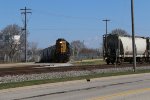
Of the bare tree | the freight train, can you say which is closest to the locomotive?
the freight train

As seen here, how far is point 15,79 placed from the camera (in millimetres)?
27359

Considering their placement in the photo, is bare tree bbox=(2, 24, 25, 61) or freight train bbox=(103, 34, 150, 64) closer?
freight train bbox=(103, 34, 150, 64)

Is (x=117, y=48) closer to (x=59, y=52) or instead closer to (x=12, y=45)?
(x=59, y=52)

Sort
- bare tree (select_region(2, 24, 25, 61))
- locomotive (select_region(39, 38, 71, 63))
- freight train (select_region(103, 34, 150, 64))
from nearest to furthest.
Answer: freight train (select_region(103, 34, 150, 64)) < locomotive (select_region(39, 38, 71, 63)) < bare tree (select_region(2, 24, 25, 61))

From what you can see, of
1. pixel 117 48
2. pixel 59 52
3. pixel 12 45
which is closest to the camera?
pixel 117 48

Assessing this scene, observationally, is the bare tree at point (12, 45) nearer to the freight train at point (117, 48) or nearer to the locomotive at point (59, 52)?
the locomotive at point (59, 52)

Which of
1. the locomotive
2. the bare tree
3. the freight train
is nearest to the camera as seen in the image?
the freight train

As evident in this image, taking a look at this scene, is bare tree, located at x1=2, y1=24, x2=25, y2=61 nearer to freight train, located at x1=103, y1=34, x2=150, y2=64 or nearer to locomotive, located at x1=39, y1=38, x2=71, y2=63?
locomotive, located at x1=39, y1=38, x2=71, y2=63

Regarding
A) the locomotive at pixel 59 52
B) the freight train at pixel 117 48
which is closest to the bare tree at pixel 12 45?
the locomotive at pixel 59 52

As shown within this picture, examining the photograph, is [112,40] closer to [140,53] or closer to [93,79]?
[140,53]

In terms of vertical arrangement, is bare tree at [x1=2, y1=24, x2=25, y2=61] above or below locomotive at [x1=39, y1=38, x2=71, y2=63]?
above

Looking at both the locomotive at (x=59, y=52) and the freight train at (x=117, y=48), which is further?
the locomotive at (x=59, y=52)

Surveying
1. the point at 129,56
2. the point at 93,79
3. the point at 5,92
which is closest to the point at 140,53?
the point at 129,56

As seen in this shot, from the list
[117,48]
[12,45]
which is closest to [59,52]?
[117,48]
